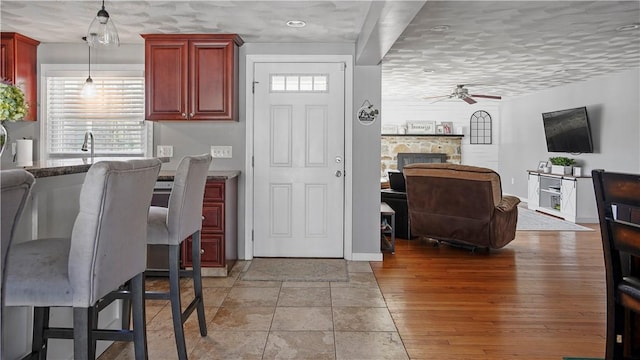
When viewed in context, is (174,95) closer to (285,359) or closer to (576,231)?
(285,359)

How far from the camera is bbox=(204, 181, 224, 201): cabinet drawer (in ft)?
A: 13.0

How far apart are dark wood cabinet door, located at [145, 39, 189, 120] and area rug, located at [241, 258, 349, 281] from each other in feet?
5.28

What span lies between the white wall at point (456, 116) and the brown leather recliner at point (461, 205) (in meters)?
5.70

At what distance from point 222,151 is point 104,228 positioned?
127 inches

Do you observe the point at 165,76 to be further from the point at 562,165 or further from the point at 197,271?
the point at 562,165

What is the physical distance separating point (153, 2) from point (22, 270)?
265 centimetres

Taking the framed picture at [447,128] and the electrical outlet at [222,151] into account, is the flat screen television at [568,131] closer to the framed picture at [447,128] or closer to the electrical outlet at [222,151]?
the framed picture at [447,128]

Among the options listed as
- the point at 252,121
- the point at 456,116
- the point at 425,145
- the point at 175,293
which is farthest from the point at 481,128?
the point at 175,293

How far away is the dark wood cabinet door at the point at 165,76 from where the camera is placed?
428 cm

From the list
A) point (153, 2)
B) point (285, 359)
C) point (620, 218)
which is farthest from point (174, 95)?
point (620, 218)

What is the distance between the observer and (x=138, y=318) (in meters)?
1.77

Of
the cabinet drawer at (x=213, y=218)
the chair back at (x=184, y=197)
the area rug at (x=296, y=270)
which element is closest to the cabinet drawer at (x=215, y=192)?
the cabinet drawer at (x=213, y=218)

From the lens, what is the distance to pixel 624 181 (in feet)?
5.02

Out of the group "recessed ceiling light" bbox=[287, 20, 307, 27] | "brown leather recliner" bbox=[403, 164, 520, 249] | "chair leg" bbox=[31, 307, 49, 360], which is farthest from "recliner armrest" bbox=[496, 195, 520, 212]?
"chair leg" bbox=[31, 307, 49, 360]
